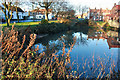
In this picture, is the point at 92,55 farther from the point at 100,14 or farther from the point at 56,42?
the point at 100,14

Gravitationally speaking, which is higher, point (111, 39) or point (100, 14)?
point (100, 14)

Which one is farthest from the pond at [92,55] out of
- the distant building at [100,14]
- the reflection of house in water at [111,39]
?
the distant building at [100,14]

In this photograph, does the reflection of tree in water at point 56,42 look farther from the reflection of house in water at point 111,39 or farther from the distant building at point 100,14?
the distant building at point 100,14

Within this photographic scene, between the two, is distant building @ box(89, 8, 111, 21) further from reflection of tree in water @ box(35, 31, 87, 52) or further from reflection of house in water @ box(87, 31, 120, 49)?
reflection of tree in water @ box(35, 31, 87, 52)

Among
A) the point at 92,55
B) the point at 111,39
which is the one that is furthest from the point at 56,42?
the point at 111,39

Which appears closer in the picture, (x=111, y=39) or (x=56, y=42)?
(x=56, y=42)

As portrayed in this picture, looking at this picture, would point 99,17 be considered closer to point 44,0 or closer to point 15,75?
point 44,0

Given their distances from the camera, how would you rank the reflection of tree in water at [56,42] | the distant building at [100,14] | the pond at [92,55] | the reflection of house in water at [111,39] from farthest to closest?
the distant building at [100,14]
the reflection of house in water at [111,39]
the reflection of tree in water at [56,42]
the pond at [92,55]

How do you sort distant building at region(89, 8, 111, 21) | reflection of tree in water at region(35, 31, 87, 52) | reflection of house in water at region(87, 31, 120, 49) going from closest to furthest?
1. reflection of tree in water at region(35, 31, 87, 52)
2. reflection of house in water at region(87, 31, 120, 49)
3. distant building at region(89, 8, 111, 21)

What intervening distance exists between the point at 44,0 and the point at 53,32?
30.2 feet

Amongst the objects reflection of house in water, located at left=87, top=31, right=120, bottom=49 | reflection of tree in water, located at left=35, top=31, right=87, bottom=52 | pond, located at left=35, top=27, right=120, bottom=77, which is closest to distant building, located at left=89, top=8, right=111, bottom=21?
reflection of house in water, located at left=87, top=31, right=120, bottom=49

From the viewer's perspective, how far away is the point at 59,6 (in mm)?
23750

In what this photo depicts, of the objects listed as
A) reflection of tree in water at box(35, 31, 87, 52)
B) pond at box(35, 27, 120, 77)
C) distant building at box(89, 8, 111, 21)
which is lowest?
pond at box(35, 27, 120, 77)

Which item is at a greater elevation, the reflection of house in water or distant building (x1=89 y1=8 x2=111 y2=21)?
distant building (x1=89 y1=8 x2=111 y2=21)
